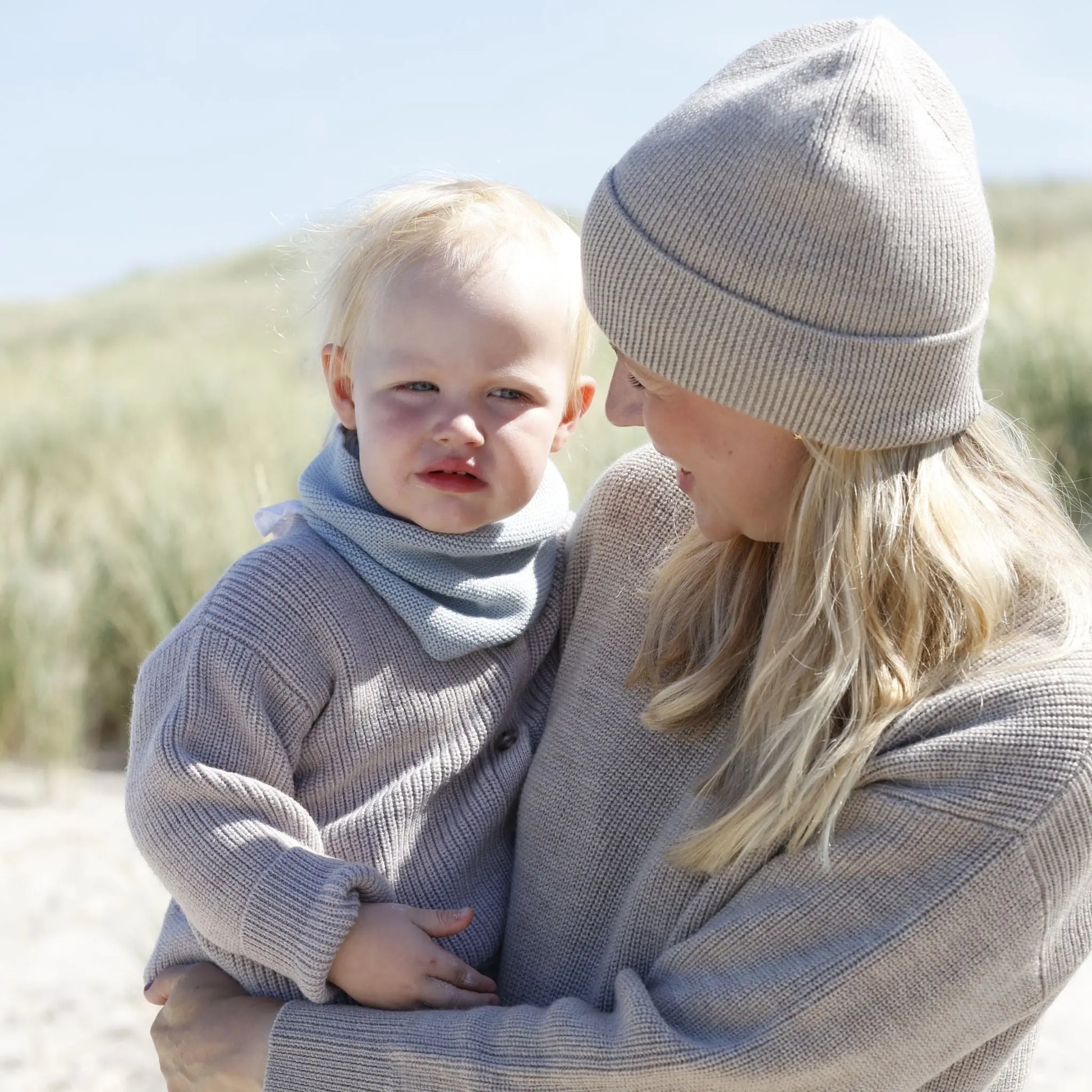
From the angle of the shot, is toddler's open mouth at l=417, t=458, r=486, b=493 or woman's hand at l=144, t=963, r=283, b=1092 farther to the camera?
toddler's open mouth at l=417, t=458, r=486, b=493

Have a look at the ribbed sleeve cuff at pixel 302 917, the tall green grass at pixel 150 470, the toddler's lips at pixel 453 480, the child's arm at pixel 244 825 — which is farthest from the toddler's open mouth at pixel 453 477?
the ribbed sleeve cuff at pixel 302 917

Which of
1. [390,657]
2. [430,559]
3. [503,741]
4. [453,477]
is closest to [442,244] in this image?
[453,477]

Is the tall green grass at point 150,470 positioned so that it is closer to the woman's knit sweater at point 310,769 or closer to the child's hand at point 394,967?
the woman's knit sweater at point 310,769

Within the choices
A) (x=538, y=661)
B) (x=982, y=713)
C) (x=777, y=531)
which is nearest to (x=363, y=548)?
(x=538, y=661)

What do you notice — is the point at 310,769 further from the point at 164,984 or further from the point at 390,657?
the point at 164,984

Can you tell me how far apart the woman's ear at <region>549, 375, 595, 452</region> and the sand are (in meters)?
2.11

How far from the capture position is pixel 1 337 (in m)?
28.4

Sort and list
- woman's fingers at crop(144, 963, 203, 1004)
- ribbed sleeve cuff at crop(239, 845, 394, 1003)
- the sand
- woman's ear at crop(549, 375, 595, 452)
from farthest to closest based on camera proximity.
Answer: the sand < woman's ear at crop(549, 375, 595, 452) < woman's fingers at crop(144, 963, 203, 1004) < ribbed sleeve cuff at crop(239, 845, 394, 1003)

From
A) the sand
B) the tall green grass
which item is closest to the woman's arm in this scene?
the tall green grass

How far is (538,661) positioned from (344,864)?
0.56 metres

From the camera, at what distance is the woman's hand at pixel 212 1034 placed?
175cm

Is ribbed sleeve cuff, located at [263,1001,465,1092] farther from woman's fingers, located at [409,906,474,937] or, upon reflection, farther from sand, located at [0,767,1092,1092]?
sand, located at [0,767,1092,1092]

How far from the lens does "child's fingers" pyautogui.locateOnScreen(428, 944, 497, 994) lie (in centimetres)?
175

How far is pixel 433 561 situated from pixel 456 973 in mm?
633
